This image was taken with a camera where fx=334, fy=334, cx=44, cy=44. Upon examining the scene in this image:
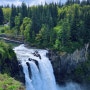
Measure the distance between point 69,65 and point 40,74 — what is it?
1067 cm

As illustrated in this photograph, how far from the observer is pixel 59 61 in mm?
63219

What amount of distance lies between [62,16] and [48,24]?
840 centimetres

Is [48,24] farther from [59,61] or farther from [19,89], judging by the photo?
[19,89]

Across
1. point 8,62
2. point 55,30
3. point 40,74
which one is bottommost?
point 40,74

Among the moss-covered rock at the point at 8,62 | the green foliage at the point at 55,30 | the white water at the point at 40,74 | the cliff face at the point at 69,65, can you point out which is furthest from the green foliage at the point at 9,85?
the green foliage at the point at 55,30

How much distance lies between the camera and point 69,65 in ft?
214

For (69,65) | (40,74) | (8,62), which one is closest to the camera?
(8,62)

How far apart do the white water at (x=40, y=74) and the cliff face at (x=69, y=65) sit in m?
2.33

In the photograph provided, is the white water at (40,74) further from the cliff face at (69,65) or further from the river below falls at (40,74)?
the cliff face at (69,65)

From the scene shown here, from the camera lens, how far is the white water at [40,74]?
52.9m

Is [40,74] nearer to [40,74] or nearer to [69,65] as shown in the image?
[40,74]

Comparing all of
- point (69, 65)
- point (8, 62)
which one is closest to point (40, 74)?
point (8, 62)

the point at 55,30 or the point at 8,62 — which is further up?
the point at 55,30

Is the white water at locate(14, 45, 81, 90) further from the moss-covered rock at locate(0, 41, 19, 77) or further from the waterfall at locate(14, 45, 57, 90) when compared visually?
the moss-covered rock at locate(0, 41, 19, 77)
